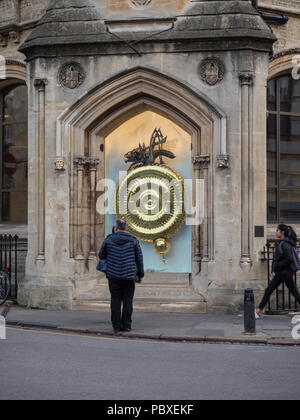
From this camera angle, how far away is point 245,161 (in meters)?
12.9

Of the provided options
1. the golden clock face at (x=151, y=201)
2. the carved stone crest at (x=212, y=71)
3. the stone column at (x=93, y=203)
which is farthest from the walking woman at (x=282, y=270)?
the stone column at (x=93, y=203)

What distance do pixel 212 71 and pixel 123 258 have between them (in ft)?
14.3

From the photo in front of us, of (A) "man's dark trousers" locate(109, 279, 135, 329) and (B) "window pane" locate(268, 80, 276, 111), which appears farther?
(B) "window pane" locate(268, 80, 276, 111)

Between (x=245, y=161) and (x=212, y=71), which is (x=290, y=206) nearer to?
(x=245, y=161)

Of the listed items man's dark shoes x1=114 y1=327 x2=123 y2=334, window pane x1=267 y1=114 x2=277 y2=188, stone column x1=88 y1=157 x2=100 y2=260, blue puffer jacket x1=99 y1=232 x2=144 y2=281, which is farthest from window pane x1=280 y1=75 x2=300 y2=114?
man's dark shoes x1=114 y1=327 x2=123 y2=334

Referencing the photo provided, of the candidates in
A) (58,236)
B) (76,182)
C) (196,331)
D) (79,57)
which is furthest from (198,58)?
(196,331)

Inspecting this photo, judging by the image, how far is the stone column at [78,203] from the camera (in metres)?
13.6

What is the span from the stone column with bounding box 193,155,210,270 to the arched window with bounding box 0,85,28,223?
5255 mm

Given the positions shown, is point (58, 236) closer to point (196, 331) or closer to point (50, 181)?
point (50, 181)

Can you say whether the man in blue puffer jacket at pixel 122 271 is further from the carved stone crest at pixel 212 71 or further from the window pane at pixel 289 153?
the window pane at pixel 289 153

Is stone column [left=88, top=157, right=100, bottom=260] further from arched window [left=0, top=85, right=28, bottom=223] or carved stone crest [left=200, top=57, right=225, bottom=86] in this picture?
arched window [left=0, top=85, right=28, bottom=223]

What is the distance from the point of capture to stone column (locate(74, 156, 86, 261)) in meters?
13.6

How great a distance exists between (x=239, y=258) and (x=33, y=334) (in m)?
4.29

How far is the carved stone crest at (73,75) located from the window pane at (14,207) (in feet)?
14.1
